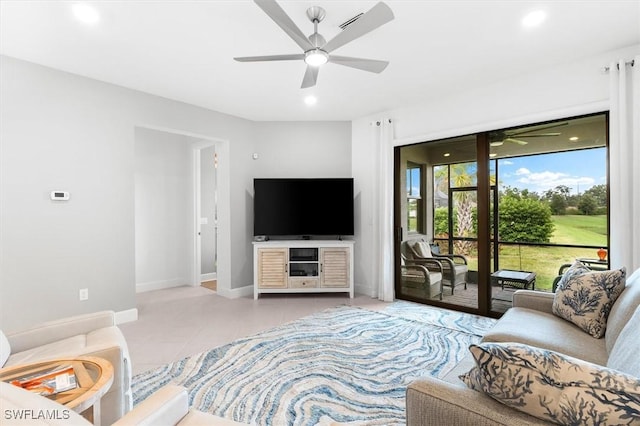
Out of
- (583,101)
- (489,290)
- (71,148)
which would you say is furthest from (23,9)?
(489,290)

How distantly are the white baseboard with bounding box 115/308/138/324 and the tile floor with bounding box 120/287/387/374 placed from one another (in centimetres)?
8

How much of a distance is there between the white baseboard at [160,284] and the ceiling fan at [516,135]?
5325mm

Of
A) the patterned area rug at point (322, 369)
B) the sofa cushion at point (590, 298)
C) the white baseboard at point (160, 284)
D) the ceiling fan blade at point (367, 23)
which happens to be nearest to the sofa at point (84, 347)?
the patterned area rug at point (322, 369)

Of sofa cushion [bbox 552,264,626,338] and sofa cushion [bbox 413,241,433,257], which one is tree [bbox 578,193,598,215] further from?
sofa cushion [bbox 413,241,433,257]

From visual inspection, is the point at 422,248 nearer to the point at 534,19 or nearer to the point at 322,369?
the point at 322,369

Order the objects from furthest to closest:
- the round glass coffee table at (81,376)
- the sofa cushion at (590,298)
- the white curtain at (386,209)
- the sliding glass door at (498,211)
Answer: the white curtain at (386,209)
the sliding glass door at (498,211)
the sofa cushion at (590,298)
the round glass coffee table at (81,376)

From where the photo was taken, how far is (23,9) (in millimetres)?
2279

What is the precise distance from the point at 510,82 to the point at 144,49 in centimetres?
374

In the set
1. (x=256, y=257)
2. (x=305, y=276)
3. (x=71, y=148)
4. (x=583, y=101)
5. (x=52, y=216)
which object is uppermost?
(x=583, y=101)

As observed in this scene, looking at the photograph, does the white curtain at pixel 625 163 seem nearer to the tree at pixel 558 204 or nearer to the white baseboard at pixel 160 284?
the tree at pixel 558 204

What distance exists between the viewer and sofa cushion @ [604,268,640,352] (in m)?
1.70

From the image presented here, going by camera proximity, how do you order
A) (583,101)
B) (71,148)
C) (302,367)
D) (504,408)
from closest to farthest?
(504,408)
(302,367)
(583,101)
(71,148)

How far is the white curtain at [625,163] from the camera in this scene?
2.72 meters

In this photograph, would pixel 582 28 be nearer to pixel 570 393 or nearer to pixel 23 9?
pixel 570 393
